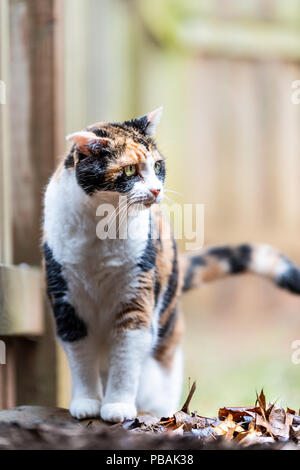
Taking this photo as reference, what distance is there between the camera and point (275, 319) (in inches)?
143

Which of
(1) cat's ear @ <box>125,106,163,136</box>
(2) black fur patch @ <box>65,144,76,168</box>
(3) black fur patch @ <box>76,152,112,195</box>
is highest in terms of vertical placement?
(1) cat's ear @ <box>125,106,163,136</box>

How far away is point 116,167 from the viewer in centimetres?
152

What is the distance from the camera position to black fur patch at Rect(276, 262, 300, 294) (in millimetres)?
2090

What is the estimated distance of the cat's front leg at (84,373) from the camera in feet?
5.46

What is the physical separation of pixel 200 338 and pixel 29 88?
185 centimetres

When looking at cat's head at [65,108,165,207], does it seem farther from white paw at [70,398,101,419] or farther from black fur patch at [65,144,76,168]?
white paw at [70,398,101,419]

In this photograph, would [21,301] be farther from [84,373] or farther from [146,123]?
[146,123]

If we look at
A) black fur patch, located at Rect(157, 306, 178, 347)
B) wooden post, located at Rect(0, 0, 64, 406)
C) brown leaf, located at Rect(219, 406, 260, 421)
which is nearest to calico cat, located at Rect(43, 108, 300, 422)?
black fur patch, located at Rect(157, 306, 178, 347)

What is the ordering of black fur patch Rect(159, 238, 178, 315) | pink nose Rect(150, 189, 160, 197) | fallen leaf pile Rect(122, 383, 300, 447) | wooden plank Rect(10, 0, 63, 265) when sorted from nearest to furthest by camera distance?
fallen leaf pile Rect(122, 383, 300, 447), pink nose Rect(150, 189, 160, 197), black fur patch Rect(159, 238, 178, 315), wooden plank Rect(10, 0, 63, 265)

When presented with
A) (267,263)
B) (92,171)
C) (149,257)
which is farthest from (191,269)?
(92,171)

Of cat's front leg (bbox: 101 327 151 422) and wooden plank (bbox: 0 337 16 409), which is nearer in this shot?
cat's front leg (bbox: 101 327 151 422)

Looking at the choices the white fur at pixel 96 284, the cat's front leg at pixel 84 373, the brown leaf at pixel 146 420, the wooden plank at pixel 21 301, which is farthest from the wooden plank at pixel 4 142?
the brown leaf at pixel 146 420

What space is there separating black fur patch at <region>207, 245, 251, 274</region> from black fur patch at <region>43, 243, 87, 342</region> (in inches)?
29.7

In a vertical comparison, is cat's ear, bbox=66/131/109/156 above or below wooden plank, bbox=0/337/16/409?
above
